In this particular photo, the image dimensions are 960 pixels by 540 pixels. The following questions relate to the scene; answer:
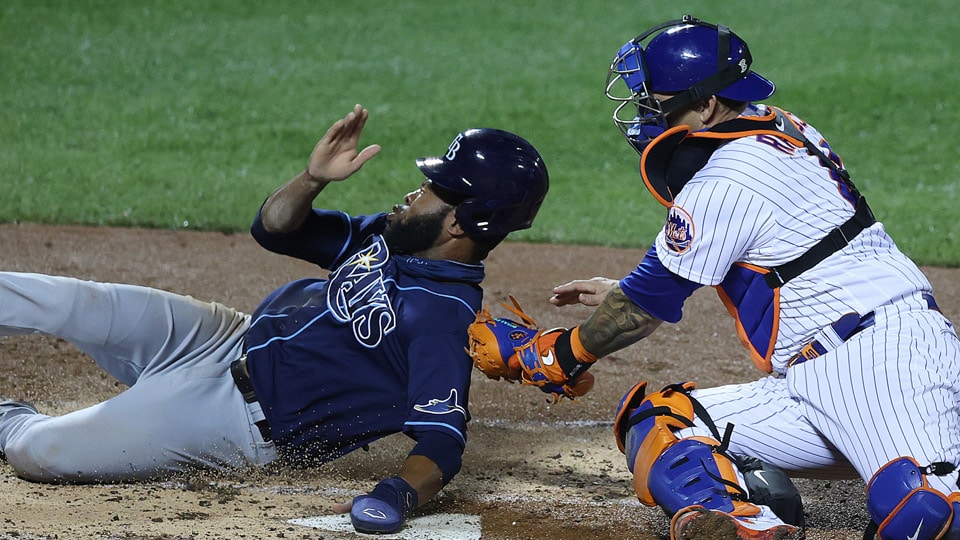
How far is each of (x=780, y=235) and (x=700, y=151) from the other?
0.36m

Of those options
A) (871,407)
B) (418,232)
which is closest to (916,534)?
(871,407)

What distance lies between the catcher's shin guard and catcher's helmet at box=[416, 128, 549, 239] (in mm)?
710

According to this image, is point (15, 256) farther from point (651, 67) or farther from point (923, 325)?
point (923, 325)

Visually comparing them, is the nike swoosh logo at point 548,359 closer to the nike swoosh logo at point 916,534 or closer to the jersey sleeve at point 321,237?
the jersey sleeve at point 321,237

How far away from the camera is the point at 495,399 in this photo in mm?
5090

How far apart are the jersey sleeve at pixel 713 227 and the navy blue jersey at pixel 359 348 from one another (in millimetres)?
768

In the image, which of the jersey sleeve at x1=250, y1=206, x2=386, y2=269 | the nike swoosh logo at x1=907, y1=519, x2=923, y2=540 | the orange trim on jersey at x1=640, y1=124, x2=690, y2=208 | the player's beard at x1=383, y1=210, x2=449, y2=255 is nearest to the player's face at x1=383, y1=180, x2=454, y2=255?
the player's beard at x1=383, y1=210, x2=449, y2=255

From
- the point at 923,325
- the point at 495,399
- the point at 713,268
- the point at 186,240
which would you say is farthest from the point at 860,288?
the point at 186,240

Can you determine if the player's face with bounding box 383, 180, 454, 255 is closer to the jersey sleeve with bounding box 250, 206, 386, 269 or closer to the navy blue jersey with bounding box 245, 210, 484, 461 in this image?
the navy blue jersey with bounding box 245, 210, 484, 461

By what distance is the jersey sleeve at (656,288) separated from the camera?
3365 millimetres

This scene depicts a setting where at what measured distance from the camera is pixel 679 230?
3271 mm

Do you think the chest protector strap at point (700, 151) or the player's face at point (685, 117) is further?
the player's face at point (685, 117)

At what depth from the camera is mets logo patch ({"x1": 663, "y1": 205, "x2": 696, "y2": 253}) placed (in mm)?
3244

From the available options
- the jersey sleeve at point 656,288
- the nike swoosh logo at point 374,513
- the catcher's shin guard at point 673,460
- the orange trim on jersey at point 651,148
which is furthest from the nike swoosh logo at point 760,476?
the nike swoosh logo at point 374,513
